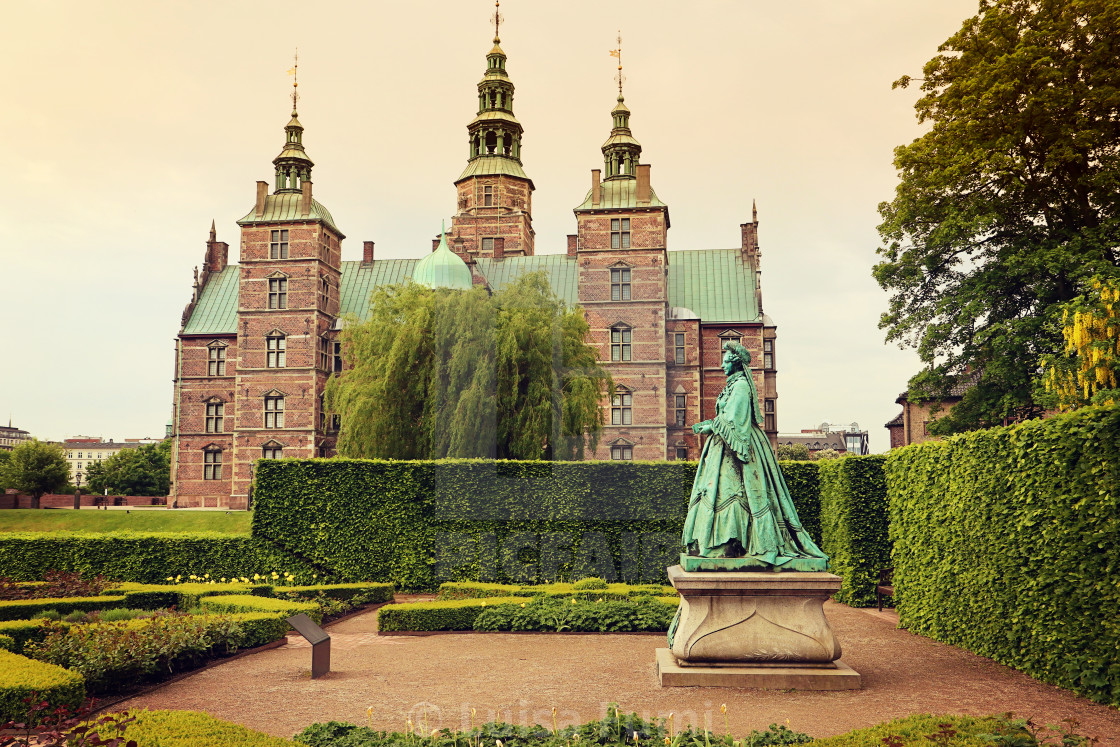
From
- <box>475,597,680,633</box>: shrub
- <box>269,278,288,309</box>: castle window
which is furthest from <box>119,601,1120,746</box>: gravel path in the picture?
<box>269,278,288,309</box>: castle window

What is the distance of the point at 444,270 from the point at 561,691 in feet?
107

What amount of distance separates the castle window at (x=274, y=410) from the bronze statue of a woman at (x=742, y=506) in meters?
36.5

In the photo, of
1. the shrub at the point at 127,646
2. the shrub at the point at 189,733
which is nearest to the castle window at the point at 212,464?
the shrub at the point at 127,646

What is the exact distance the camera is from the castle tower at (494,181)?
4850 centimetres

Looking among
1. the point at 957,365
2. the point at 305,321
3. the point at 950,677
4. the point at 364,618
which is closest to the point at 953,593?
the point at 950,677

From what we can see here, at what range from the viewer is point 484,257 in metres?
48.7

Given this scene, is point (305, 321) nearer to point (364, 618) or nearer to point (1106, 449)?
point (364, 618)

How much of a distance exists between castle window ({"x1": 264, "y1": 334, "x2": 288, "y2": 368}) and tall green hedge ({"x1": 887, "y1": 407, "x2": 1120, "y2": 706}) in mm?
35490

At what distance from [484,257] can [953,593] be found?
39336mm

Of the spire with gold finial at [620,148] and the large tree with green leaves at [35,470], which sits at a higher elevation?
the spire with gold finial at [620,148]

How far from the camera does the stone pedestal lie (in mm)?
8820

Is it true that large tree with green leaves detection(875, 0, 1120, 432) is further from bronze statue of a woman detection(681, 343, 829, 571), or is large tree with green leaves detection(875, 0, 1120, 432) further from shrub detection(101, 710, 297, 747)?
shrub detection(101, 710, 297, 747)

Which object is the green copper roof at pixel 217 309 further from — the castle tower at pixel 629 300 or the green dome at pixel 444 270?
the castle tower at pixel 629 300

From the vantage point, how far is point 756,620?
9.00 meters
